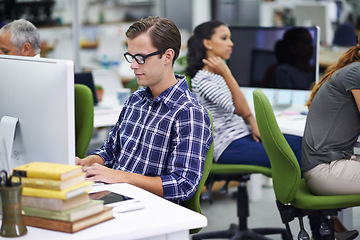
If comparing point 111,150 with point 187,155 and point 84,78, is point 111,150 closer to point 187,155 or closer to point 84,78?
point 187,155

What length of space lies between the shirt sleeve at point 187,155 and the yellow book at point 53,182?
1.47 feet

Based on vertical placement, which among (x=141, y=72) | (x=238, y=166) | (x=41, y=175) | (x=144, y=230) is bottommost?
(x=238, y=166)

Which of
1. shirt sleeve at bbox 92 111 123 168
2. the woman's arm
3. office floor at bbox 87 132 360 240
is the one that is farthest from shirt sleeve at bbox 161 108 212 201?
office floor at bbox 87 132 360 240

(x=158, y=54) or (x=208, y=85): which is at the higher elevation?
(x=158, y=54)

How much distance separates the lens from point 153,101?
1.92 meters

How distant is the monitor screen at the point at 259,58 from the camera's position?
339cm

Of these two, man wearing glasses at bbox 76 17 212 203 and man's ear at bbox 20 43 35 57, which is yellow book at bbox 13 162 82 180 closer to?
man wearing glasses at bbox 76 17 212 203

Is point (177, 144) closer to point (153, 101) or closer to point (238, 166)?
point (153, 101)

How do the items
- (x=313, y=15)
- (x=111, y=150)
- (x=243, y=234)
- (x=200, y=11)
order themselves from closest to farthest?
(x=111, y=150) < (x=243, y=234) < (x=313, y=15) < (x=200, y=11)

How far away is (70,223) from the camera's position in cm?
133

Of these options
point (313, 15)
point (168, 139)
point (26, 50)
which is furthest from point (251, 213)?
point (313, 15)

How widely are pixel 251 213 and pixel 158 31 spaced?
194 cm

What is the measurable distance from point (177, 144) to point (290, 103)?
1890 mm

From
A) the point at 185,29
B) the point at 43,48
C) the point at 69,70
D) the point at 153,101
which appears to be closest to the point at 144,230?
the point at 69,70
